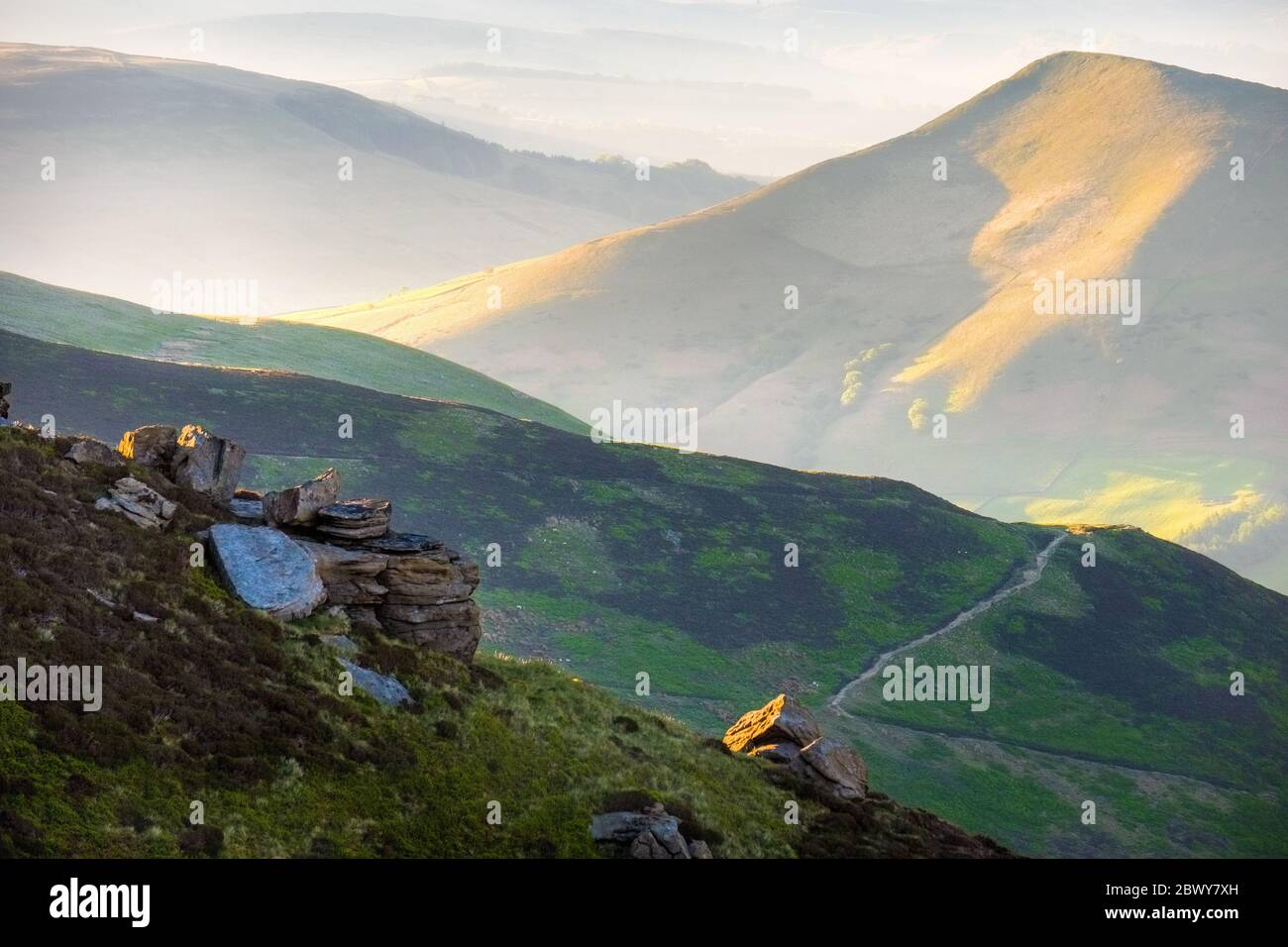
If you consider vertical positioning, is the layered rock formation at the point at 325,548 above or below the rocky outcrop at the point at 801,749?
above

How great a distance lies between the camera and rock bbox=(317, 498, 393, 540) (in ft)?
163

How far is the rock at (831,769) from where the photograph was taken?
52.5 metres

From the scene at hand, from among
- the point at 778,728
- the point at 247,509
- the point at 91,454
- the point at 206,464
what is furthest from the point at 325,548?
the point at 778,728

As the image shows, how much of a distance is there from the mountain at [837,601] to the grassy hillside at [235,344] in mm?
19564

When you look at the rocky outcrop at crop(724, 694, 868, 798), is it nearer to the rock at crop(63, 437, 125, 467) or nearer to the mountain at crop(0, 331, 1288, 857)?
Answer: the mountain at crop(0, 331, 1288, 857)

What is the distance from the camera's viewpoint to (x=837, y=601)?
11438cm

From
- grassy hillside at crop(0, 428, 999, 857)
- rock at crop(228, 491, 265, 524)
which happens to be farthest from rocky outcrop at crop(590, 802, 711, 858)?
rock at crop(228, 491, 265, 524)

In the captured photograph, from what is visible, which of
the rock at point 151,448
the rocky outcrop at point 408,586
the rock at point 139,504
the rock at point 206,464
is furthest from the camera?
the rock at point 151,448

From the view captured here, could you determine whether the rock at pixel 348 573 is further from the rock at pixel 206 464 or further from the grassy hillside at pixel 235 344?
the grassy hillside at pixel 235 344

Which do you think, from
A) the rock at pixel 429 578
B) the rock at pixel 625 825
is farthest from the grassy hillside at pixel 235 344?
the rock at pixel 625 825

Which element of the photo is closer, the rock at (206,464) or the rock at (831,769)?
the rock at (206,464)

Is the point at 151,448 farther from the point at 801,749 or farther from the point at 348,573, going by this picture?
the point at 801,749
